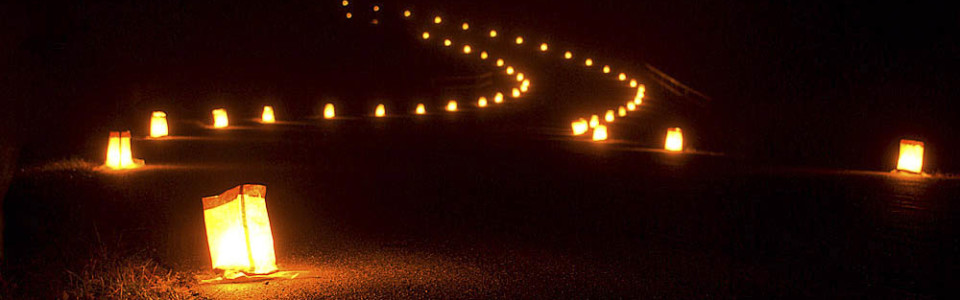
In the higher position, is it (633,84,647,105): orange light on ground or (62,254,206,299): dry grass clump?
(633,84,647,105): orange light on ground

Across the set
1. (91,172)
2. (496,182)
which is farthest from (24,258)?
(496,182)

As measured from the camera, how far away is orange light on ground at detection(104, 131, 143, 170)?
38.4 feet

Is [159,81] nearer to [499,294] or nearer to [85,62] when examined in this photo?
[85,62]

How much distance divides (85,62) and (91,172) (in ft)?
34.2

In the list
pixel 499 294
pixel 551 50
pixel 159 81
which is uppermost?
pixel 551 50

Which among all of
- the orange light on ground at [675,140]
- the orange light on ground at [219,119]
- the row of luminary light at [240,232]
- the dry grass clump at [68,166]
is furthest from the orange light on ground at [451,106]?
the row of luminary light at [240,232]

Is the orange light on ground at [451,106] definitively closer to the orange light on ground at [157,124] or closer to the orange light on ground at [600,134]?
the orange light on ground at [600,134]

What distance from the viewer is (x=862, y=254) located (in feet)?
22.3

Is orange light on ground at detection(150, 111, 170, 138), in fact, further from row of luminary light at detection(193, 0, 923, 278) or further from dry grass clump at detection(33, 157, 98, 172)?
row of luminary light at detection(193, 0, 923, 278)

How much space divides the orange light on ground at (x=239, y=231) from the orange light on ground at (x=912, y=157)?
36.8 ft

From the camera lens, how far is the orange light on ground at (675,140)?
644 inches

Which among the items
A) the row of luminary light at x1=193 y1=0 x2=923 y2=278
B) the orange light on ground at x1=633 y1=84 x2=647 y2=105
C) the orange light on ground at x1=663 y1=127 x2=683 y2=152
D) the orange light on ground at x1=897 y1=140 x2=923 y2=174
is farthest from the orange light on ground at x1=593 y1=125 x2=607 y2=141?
the row of luminary light at x1=193 y1=0 x2=923 y2=278

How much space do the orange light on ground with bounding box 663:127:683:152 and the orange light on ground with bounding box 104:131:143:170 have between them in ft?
34.4

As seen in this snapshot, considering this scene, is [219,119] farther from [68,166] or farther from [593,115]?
[593,115]
